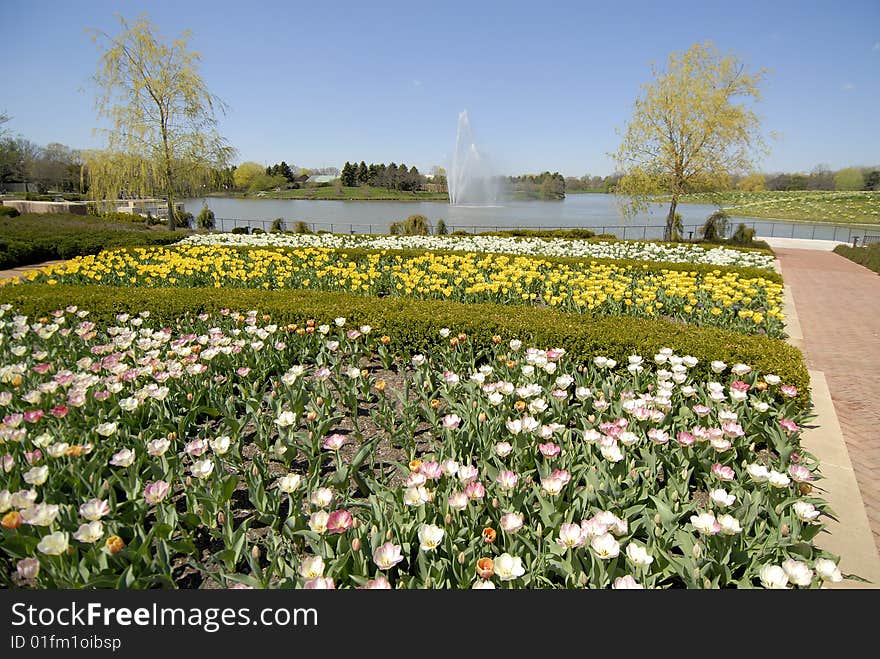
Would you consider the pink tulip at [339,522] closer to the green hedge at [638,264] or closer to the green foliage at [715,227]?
the green hedge at [638,264]

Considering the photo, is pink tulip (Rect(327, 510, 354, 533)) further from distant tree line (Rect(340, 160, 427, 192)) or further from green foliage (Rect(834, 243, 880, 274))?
distant tree line (Rect(340, 160, 427, 192))

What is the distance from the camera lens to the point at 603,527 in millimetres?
2189

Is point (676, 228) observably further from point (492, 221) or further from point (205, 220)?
point (205, 220)

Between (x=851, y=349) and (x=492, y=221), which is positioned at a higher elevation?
(x=492, y=221)

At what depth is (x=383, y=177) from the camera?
92688 mm

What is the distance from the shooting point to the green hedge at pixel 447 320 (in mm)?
4867

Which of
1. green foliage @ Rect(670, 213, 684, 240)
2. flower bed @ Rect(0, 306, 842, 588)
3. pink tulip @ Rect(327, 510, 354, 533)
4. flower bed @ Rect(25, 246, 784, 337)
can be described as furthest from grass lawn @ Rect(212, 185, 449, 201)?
pink tulip @ Rect(327, 510, 354, 533)

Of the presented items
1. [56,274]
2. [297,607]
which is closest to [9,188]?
[56,274]

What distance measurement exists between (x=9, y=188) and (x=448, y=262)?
79.8 meters

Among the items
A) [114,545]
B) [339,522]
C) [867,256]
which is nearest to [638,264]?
[339,522]

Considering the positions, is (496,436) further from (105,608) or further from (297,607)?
(105,608)

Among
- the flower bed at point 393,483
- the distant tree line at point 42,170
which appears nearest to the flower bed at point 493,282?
the flower bed at point 393,483

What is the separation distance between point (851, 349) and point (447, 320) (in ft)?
19.2

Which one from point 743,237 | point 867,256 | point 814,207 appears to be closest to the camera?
point 867,256
